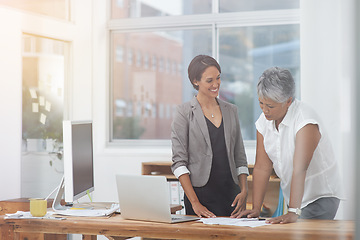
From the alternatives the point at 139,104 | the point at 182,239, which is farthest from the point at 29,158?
the point at 182,239

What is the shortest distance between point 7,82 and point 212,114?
1.77m

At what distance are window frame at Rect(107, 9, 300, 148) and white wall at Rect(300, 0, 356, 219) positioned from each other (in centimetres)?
266

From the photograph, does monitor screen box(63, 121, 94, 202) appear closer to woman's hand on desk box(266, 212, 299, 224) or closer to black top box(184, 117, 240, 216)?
black top box(184, 117, 240, 216)

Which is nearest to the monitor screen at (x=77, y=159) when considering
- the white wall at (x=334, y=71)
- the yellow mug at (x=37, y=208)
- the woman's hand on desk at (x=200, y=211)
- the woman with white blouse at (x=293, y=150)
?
the yellow mug at (x=37, y=208)

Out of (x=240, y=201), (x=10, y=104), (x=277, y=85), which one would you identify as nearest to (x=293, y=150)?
(x=277, y=85)

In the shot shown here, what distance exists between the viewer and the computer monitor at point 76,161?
7.00 ft

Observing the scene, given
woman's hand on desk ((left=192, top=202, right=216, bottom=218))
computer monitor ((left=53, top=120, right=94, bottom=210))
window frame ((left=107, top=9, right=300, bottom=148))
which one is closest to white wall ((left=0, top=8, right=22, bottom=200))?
window frame ((left=107, top=9, right=300, bottom=148))

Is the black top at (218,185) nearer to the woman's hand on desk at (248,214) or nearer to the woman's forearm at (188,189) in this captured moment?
the woman's forearm at (188,189)

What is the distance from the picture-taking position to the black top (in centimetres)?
233

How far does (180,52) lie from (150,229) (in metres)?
2.54

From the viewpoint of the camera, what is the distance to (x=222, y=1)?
4094mm

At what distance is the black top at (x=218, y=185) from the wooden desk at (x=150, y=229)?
0.42 metres

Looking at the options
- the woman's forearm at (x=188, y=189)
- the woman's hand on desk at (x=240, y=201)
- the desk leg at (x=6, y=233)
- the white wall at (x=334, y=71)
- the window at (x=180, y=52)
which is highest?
the window at (x=180, y=52)

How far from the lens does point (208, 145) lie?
232 cm
